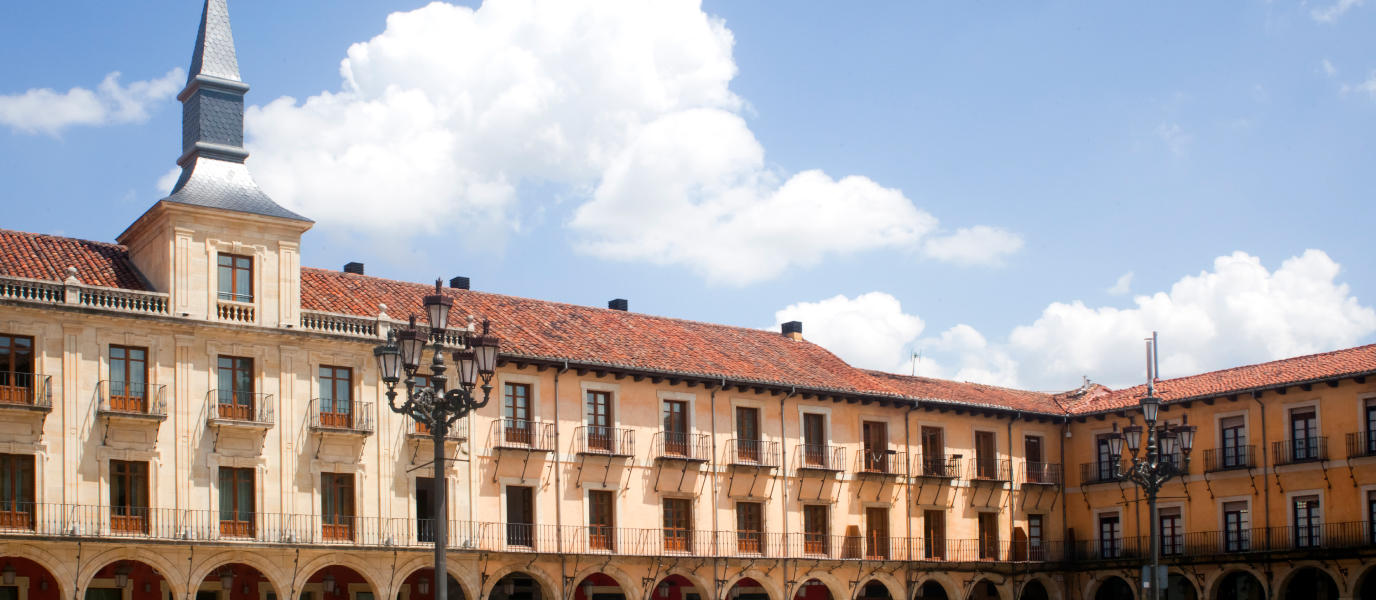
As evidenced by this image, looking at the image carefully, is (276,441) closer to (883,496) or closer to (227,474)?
(227,474)

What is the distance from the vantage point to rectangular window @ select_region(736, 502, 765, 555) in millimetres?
42094

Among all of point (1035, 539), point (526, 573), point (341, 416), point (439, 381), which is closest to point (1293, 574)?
point (1035, 539)

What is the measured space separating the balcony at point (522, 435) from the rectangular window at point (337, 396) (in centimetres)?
355

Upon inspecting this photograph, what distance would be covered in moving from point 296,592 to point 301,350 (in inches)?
214

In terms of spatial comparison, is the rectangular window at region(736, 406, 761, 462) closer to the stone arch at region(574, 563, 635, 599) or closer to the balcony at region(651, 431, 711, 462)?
the balcony at region(651, 431, 711, 462)

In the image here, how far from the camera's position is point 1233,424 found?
4497 centimetres

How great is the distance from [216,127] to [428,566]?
455 inches

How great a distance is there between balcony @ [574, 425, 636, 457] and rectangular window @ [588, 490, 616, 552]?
1048 mm

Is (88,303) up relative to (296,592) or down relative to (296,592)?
up

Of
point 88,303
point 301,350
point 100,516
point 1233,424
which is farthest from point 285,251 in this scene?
point 1233,424

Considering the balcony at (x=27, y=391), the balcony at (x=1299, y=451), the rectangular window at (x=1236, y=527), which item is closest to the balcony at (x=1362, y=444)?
the balcony at (x=1299, y=451)

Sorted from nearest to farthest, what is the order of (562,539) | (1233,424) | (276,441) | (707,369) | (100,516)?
(100,516) < (276,441) < (562,539) < (707,369) < (1233,424)

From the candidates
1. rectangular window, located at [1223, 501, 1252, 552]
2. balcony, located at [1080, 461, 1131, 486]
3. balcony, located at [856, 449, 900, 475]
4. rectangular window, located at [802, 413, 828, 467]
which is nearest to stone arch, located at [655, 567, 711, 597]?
rectangular window, located at [802, 413, 828, 467]

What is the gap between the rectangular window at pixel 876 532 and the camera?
1758 inches
